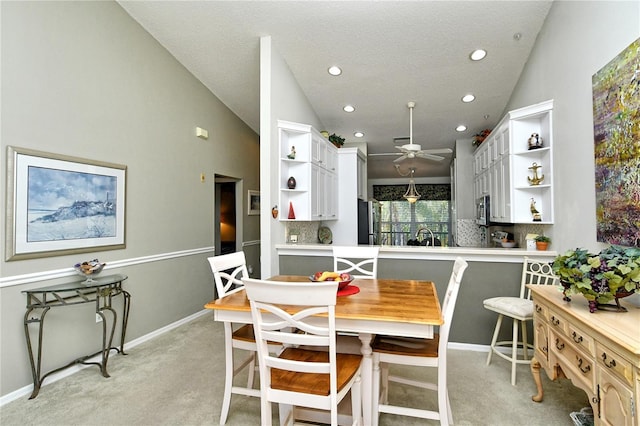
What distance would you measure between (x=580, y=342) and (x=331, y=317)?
1278 mm

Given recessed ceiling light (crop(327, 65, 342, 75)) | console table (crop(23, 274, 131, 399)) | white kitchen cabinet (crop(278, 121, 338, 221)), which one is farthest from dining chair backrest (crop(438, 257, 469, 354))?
recessed ceiling light (crop(327, 65, 342, 75))

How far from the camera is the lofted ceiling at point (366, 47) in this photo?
330 cm

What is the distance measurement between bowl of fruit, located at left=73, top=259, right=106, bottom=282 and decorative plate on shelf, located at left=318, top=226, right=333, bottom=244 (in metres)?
3.11

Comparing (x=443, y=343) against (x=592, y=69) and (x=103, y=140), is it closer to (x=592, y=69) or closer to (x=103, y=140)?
(x=592, y=69)

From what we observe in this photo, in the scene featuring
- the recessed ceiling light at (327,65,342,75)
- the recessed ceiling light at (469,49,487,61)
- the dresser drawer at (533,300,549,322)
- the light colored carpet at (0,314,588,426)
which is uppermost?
the recessed ceiling light at (327,65,342,75)

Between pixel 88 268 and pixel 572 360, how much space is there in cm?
355

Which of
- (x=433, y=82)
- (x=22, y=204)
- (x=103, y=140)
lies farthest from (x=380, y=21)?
(x=22, y=204)

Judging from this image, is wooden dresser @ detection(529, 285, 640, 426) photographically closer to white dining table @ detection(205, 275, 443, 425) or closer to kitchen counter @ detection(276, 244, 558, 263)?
white dining table @ detection(205, 275, 443, 425)

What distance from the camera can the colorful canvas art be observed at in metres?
1.87

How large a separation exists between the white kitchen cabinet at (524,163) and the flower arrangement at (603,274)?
1.57 meters

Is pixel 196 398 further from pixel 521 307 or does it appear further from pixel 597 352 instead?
pixel 521 307

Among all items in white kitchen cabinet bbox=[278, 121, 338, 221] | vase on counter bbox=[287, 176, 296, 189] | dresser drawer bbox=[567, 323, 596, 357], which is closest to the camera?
dresser drawer bbox=[567, 323, 596, 357]

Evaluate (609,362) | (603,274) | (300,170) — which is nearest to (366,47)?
(300,170)

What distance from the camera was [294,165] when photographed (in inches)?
164
